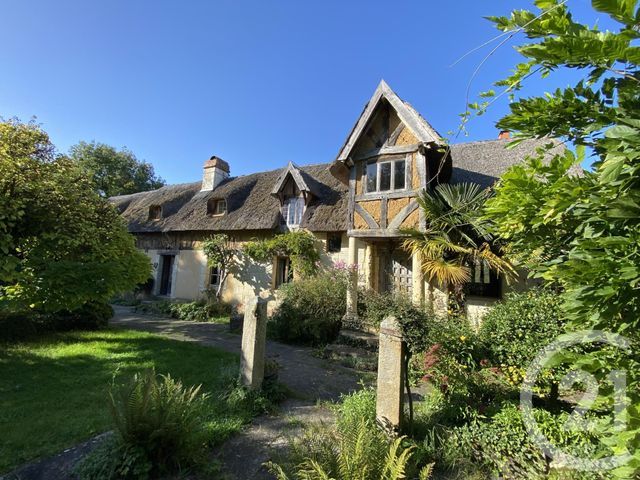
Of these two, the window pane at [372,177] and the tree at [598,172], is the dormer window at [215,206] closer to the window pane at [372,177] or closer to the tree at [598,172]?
the window pane at [372,177]

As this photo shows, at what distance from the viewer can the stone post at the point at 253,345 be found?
16.0ft

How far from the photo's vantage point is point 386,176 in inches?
387

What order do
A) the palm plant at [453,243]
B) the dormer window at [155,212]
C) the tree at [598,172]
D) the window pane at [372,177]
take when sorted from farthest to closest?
the dormer window at [155,212] < the window pane at [372,177] < the palm plant at [453,243] < the tree at [598,172]

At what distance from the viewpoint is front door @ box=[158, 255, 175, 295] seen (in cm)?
1675

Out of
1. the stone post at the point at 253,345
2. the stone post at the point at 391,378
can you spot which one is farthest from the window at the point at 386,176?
the stone post at the point at 391,378

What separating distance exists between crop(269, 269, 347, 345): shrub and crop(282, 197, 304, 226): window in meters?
3.54

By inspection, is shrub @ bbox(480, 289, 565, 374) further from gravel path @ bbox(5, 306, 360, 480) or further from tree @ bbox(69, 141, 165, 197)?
tree @ bbox(69, 141, 165, 197)

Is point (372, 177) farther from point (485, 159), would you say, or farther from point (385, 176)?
point (485, 159)

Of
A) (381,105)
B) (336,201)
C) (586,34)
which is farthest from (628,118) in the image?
(336,201)

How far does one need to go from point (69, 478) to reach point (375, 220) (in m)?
8.36

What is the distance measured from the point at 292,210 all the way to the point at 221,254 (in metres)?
3.77

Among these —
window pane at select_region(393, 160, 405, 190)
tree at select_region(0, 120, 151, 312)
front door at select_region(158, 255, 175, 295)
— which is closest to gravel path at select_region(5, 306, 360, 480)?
tree at select_region(0, 120, 151, 312)

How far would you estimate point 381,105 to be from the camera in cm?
1009

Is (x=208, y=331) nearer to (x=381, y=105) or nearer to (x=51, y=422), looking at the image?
(x=51, y=422)
